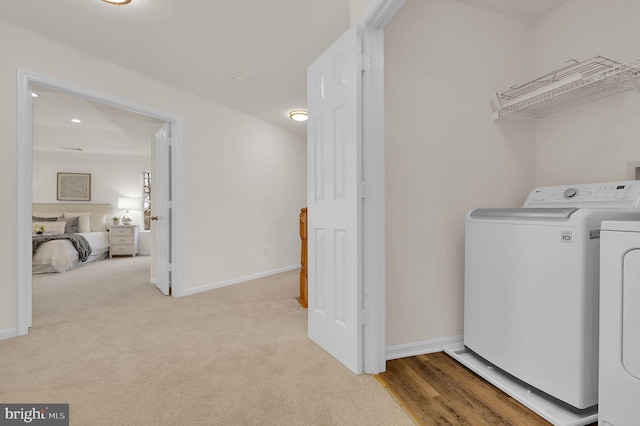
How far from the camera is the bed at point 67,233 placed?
4840 millimetres

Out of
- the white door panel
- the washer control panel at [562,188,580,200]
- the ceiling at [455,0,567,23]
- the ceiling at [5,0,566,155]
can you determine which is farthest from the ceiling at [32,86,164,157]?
the washer control panel at [562,188,580,200]

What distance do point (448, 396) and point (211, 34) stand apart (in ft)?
9.70

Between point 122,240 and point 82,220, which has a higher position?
point 82,220

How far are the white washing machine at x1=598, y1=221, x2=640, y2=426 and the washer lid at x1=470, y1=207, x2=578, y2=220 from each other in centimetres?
18

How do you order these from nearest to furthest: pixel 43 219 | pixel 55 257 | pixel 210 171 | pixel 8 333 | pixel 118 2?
pixel 118 2, pixel 8 333, pixel 210 171, pixel 55 257, pixel 43 219

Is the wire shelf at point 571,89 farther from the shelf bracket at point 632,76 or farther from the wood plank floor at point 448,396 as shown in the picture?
the wood plank floor at point 448,396

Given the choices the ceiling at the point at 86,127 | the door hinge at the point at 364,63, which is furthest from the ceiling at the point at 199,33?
the ceiling at the point at 86,127

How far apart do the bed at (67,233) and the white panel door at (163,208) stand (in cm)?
220

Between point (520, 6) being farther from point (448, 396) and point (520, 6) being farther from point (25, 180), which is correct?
point (25, 180)

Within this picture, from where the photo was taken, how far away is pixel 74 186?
22.9 feet

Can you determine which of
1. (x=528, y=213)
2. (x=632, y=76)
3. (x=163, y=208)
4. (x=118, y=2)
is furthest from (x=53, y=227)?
(x=632, y=76)

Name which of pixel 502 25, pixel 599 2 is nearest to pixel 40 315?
pixel 502 25

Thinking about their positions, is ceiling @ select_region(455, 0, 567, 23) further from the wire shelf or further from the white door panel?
the white door panel

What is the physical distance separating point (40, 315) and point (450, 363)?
11.4 feet
